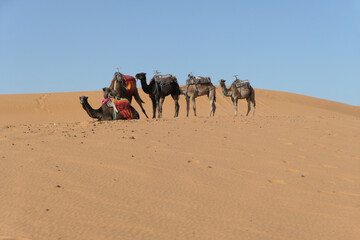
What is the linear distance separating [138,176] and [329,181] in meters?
2.86

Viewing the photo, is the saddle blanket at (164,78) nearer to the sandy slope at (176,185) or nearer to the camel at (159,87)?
the camel at (159,87)

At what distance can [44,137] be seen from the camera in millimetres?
8500

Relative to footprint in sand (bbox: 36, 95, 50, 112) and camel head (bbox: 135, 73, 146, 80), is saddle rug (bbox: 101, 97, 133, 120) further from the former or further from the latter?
footprint in sand (bbox: 36, 95, 50, 112)

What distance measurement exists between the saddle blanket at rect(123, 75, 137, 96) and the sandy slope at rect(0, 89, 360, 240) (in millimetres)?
5478

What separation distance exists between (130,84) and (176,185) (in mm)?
10576

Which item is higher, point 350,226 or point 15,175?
point 15,175

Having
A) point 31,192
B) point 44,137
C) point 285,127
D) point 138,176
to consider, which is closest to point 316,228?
point 138,176

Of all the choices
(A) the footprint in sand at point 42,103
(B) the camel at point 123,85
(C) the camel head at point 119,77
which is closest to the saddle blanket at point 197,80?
(B) the camel at point 123,85

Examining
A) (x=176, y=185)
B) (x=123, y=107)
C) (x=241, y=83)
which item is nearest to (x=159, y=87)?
(x=123, y=107)

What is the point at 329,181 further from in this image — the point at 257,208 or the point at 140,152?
the point at 140,152

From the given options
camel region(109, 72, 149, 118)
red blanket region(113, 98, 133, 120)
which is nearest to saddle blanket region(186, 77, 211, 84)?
camel region(109, 72, 149, 118)

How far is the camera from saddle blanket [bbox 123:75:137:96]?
15435mm

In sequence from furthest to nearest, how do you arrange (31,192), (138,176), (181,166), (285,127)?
1. (285,127)
2. (181,166)
3. (138,176)
4. (31,192)

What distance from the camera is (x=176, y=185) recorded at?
534 cm
